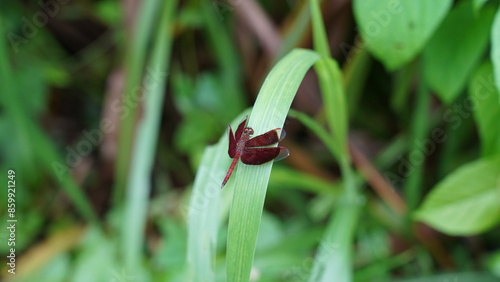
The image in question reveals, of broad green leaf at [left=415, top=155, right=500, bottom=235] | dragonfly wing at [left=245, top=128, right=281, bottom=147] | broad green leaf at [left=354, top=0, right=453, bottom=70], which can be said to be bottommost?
broad green leaf at [left=415, top=155, right=500, bottom=235]

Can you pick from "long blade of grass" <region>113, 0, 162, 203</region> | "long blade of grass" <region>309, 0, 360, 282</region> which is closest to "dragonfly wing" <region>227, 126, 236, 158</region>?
"long blade of grass" <region>309, 0, 360, 282</region>

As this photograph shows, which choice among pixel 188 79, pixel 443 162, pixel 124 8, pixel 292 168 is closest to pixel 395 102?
pixel 443 162

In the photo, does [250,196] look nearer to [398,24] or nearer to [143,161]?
[398,24]

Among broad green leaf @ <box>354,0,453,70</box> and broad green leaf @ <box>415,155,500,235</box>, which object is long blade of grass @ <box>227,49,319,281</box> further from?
broad green leaf @ <box>415,155,500,235</box>

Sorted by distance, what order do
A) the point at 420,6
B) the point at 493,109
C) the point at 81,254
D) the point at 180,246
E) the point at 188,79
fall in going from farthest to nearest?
1. the point at 188,79
2. the point at 81,254
3. the point at 180,246
4. the point at 493,109
5. the point at 420,6

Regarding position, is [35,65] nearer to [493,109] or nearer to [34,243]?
[34,243]

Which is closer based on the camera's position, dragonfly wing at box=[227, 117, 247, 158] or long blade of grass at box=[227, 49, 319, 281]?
long blade of grass at box=[227, 49, 319, 281]

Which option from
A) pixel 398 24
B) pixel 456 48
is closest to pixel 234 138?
pixel 398 24
